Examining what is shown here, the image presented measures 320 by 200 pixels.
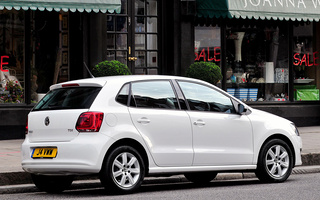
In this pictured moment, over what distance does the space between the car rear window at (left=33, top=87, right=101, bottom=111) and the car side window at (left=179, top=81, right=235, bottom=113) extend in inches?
53.6

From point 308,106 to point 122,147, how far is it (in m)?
11.0

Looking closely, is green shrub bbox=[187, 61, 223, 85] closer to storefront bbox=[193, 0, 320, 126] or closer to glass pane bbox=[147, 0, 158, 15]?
storefront bbox=[193, 0, 320, 126]

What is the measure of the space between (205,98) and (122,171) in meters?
1.77

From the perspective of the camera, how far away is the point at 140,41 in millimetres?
17234

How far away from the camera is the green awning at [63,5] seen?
46.5 feet

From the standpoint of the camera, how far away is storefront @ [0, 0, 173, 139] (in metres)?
15.2

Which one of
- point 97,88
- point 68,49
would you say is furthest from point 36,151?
point 68,49

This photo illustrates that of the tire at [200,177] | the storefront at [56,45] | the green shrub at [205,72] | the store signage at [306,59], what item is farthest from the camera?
the store signage at [306,59]

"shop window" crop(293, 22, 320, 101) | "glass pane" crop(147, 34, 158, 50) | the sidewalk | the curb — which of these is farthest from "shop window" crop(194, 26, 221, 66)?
the curb

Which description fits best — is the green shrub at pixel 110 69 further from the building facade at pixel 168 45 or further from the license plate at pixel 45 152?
the license plate at pixel 45 152

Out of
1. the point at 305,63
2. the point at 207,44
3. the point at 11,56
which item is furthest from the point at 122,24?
the point at 305,63

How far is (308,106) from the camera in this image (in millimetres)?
18531

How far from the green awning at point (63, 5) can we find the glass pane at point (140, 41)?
7.79ft

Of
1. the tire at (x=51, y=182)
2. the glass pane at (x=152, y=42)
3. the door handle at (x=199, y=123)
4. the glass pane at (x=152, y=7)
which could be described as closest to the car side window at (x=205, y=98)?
the door handle at (x=199, y=123)
